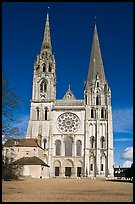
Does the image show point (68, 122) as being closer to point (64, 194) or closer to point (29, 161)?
point (29, 161)

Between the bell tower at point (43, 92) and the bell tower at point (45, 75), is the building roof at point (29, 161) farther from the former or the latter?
the bell tower at point (45, 75)

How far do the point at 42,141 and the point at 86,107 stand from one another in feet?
42.0

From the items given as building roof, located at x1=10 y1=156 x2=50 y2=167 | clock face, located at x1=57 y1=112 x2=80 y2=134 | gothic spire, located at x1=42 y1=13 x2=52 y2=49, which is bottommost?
building roof, located at x1=10 y1=156 x2=50 y2=167

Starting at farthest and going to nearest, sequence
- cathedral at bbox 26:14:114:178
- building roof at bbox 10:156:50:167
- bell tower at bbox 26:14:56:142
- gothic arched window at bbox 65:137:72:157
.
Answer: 1. bell tower at bbox 26:14:56:142
2. gothic arched window at bbox 65:137:72:157
3. cathedral at bbox 26:14:114:178
4. building roof at bbox 10:156:50:167

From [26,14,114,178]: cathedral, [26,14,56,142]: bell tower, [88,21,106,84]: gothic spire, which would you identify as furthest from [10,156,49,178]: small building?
[88,21,106,84]: gothic spire

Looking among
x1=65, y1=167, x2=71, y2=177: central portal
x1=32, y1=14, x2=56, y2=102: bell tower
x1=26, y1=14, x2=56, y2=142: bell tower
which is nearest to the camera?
x1=65, y1=167, x2=71, y2=177: central portal

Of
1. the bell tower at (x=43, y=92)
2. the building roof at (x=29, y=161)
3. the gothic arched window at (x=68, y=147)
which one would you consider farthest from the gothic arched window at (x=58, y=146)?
the building roof at (x=29, y=161)

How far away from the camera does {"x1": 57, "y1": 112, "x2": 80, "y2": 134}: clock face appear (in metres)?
69.4

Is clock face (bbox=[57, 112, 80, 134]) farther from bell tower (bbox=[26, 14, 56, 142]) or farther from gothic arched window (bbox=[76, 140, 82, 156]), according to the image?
gothic arched window (bbox=[76, 140, 82, 156])

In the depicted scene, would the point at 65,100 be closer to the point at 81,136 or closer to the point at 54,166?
the point at 81,136

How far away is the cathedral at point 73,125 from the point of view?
219 feet

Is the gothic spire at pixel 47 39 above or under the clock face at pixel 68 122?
above

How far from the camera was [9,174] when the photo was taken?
37.3 meters

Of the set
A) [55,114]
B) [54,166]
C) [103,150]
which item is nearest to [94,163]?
[103,150]
